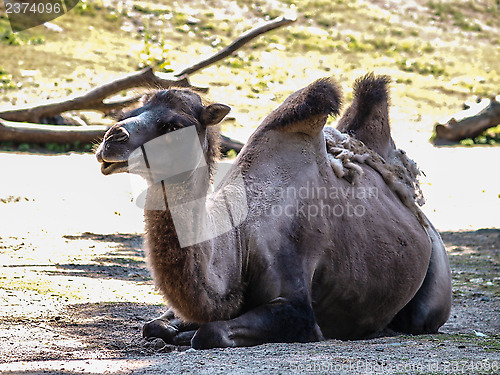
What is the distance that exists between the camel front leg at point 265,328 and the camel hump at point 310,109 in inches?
46.0

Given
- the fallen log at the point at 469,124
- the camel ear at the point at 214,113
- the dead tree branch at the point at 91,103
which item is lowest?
the fallen log at the point at 469,124

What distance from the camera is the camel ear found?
14.0 ft

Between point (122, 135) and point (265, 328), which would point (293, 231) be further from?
point (122, 135)

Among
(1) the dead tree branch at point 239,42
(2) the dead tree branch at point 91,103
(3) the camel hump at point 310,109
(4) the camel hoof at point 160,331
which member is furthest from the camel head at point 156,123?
(1) the dead tree branch at point 239,42

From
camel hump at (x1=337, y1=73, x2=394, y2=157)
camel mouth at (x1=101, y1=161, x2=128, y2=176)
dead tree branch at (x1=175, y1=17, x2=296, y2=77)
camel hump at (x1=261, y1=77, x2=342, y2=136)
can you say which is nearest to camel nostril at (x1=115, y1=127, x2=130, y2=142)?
camel mouth at (x1=101, y1=161, x2=128, y2=176)

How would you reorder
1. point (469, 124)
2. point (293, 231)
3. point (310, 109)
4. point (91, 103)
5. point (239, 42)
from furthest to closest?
1. point (469, 124)
2. point (239, 42)
3. point (91, 103)
4. point (310, 109)
5. point (293, 231)

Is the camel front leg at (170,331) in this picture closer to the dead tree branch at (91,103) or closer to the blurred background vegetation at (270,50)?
the dead tree branch at (91,103)

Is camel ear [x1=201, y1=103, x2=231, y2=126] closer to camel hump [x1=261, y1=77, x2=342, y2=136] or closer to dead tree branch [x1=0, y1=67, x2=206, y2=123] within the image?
camel hump [x1=261, y1=77, x2=342, y2=136]

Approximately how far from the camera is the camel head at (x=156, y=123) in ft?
12.6

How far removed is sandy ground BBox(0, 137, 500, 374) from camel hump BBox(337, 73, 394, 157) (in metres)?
1.45

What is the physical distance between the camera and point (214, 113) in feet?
14.1

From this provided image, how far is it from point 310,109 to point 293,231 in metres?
0.78

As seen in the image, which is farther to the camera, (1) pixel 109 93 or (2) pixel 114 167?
(1) pixel 109 93

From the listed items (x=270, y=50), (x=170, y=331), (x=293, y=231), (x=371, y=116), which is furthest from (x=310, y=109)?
(x=270, y=50)
